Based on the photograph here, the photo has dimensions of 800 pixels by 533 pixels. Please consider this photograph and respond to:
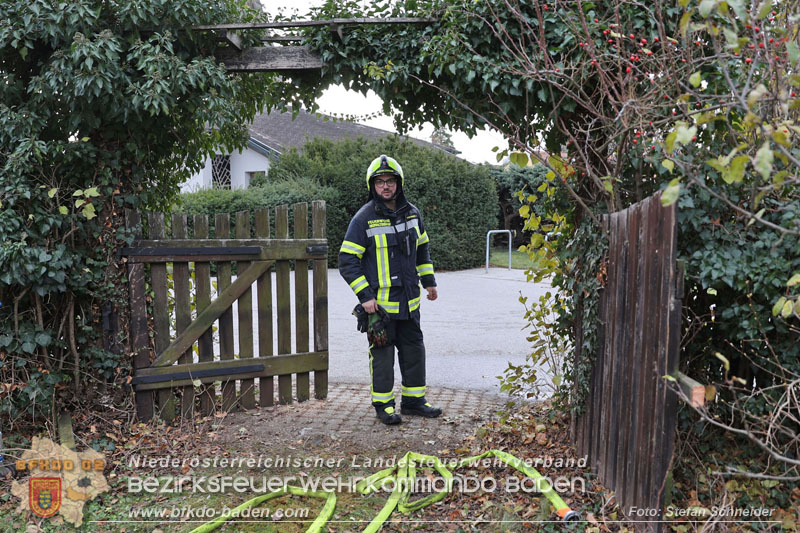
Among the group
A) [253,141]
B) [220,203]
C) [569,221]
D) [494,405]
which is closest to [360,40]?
[569,221]

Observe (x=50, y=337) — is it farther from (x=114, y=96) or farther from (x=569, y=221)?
(x=569, y=221)

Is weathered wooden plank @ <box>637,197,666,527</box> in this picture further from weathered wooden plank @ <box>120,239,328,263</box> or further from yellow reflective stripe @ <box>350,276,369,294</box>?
weathered wooden plank @ <box>120,239,328,263</box>

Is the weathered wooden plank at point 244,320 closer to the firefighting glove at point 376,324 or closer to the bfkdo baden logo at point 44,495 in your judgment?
the firefighting glove at point 376,324

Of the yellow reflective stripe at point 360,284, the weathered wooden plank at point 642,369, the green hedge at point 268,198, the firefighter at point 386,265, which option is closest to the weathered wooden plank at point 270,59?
the firefighter at point 386,265

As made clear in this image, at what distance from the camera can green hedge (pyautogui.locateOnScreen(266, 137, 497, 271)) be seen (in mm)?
18266

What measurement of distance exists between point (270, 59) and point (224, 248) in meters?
1.56

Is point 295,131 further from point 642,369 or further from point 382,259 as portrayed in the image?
point 642,369

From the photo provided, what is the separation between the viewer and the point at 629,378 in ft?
10.5

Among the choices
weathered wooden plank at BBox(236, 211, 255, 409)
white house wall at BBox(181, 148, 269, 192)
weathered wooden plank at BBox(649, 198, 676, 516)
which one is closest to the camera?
weathered wooden plank at BBox(649, 198, 676, 516)

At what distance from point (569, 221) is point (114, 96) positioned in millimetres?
3284

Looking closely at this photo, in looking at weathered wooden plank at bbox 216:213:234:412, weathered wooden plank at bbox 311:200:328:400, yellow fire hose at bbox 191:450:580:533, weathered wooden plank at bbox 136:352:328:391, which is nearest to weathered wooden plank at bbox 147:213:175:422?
weathered wooden plank at bbox 136:352:328:391

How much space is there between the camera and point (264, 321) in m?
5.43

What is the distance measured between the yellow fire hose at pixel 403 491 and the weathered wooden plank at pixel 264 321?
1.60 m

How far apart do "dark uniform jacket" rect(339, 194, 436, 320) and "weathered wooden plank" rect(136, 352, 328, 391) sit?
35.5 inches
